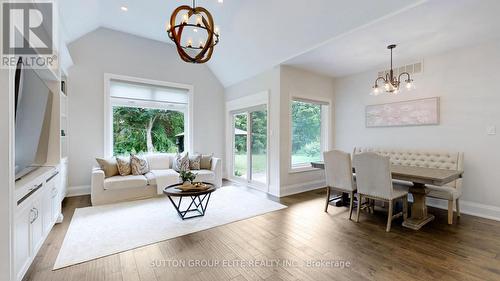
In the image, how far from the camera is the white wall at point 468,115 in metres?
3.36

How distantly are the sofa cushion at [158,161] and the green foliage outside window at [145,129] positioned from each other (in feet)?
1.56

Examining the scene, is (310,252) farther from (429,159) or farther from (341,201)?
(429,159)

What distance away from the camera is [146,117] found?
17.7 feet

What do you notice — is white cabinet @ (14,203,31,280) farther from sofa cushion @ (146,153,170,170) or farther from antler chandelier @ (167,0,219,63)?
sofa cushion @ (146,153,170,170)

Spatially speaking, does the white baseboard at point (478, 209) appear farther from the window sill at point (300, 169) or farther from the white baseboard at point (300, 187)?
the window sill at point (300, 169)

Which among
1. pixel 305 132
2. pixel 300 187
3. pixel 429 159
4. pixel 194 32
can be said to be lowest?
pixel 300 187

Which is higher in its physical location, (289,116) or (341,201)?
(289,116)

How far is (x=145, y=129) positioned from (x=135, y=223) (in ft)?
9.49

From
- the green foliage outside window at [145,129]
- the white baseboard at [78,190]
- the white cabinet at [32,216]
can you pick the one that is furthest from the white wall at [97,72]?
the white cabinet at [32,216]

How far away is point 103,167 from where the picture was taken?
13.6ft

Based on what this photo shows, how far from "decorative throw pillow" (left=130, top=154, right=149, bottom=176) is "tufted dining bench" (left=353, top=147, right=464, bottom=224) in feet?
15.3

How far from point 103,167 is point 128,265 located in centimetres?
269

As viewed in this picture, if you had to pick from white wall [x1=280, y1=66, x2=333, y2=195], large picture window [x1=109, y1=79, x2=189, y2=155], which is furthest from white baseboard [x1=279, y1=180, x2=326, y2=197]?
large picture window [x1=109, y1=79, x2=189, y2=155]

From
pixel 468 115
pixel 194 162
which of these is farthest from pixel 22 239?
pixel 468 115
